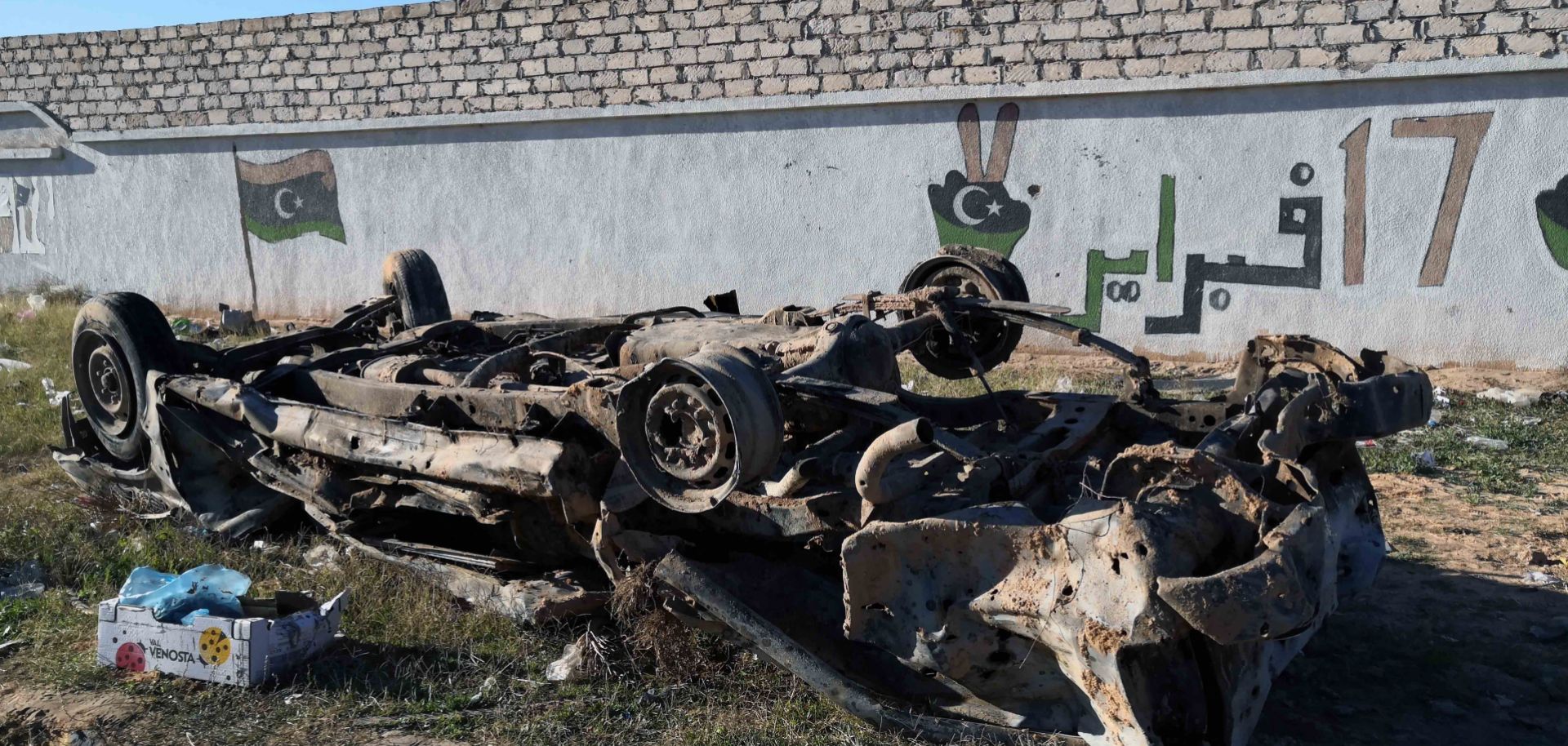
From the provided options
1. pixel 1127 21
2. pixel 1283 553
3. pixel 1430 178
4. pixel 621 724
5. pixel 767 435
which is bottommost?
pixel 621 724

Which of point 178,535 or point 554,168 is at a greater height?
point 554,168

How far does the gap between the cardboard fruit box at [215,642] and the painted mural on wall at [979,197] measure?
752cm

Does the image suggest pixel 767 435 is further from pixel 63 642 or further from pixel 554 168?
pixel 554 168

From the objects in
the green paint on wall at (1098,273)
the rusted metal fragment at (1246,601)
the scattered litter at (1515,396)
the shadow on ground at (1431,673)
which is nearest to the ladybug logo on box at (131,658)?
the rusted metal fragment at (1246,601)

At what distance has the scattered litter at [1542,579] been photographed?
518 centimetres

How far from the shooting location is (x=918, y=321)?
194 inches

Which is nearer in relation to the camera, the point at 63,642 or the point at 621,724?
the point at 621,724

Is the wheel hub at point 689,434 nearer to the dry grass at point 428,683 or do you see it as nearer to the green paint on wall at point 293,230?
the dry grass at point 428,683

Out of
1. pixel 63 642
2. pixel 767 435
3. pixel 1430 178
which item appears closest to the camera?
Answer: pixel 767 435

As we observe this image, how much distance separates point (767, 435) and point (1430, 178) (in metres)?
7.74

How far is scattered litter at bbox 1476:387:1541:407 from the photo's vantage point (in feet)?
28.0

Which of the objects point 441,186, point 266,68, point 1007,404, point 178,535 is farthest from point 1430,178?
point 266,68

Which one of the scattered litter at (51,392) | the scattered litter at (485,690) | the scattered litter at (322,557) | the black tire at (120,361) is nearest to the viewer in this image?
the scattered litter at (485,690)

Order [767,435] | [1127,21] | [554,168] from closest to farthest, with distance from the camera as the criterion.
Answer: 1. [767,435]
2. [1127,21]
3. [554,168]
